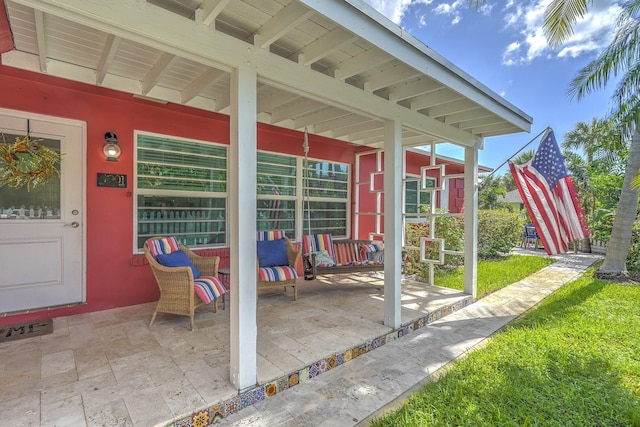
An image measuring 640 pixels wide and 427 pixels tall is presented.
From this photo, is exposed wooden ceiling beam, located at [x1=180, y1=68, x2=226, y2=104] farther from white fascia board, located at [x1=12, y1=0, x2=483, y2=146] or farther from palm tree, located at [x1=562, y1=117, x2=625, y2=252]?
palm tree, located at [x1=562, y1=117, x2=625, y2=252]

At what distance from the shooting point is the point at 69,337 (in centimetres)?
301

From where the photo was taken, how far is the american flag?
4004 mm

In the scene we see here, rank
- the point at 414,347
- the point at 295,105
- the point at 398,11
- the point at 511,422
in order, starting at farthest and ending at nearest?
the point at 398,11 → the point at 295,105 → the point at 414,347 → the point at 511,422

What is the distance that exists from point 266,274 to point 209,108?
91.8 inches

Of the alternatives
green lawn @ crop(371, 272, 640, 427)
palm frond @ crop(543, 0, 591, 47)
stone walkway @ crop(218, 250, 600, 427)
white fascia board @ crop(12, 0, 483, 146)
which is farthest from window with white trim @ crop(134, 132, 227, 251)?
palm frond @ crop(543, 0, 591, 47)

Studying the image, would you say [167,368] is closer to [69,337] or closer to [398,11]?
[69,337]

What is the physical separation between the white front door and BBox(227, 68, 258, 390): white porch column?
2563 mm

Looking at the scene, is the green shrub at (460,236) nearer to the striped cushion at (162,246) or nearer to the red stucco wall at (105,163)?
the striped cushion at (162,246)

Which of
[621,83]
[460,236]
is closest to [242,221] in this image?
[460,236]

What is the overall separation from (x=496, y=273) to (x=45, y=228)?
7.93 m

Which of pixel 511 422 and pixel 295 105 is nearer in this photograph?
pixel 511 422

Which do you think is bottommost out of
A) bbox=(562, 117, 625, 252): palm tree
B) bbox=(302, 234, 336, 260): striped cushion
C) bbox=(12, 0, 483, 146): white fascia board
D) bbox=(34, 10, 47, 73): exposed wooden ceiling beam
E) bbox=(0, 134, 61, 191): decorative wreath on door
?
bbox=(302, 234, 336, 260): striped cushion

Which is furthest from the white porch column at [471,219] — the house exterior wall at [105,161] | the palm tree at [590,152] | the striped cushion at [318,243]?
the palm tree at [590,152]

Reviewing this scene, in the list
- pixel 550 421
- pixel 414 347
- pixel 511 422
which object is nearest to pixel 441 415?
pixel 511 422
